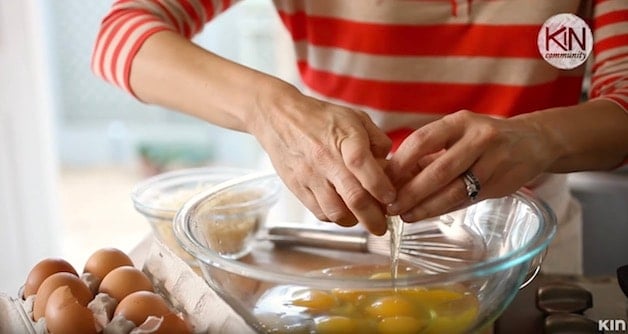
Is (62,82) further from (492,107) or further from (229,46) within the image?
(492,107)

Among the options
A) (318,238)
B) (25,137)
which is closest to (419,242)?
(318,238)

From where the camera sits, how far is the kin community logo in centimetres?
53

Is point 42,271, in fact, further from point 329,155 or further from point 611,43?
point 611,43

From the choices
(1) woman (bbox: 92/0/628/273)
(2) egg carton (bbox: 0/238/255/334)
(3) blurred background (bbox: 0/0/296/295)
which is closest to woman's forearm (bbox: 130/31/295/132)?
(1) woman (bbox: 92/0/628/273)

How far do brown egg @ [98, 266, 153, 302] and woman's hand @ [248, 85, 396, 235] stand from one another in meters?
0.11

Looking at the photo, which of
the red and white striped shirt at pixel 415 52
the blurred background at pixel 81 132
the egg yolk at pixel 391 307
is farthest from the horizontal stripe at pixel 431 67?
the blurred background at pixel 81 132

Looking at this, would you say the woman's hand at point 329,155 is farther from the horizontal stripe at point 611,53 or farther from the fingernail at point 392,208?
the horizontal stripe at point 611,53

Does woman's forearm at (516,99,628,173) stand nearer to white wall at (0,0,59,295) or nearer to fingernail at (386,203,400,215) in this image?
fingernail at (386,203,400,215)

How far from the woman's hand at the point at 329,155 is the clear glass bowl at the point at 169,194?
0.12m

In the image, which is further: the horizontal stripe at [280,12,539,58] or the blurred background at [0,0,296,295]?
the blurred background at [0,0,296,295]

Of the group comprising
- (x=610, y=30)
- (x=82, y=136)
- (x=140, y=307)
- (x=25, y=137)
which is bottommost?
(x=82, y=136)

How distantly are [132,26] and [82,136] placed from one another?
1.60 meters

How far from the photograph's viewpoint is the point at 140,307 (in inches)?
18.4

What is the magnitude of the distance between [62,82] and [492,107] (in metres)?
1.67
